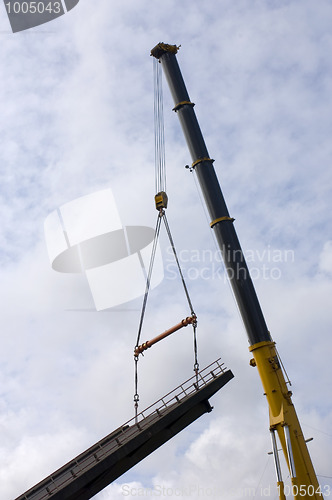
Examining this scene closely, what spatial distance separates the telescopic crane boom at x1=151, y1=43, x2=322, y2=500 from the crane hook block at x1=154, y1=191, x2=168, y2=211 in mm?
2715

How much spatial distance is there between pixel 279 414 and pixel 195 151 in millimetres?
12304

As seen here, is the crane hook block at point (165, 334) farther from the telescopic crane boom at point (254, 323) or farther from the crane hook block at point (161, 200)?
the crane hook block at point (161, 200)

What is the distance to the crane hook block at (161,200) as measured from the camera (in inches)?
1009

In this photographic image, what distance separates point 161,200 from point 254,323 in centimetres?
850

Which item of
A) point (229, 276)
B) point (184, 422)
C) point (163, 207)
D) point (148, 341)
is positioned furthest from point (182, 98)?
point (184, 422)

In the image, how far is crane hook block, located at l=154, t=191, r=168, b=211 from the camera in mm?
25639

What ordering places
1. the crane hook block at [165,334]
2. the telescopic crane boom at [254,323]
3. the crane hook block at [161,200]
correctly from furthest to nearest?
1. the crane hook block at [161,200]
2. the crane hook block at [165,334]
3. the telescopic crane boom at [254,323]

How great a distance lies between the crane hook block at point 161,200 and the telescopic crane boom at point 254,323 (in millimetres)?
2715

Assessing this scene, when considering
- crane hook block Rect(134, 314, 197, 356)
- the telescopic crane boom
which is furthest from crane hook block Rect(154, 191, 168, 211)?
crane hook block Rect(134, 314, 197, 356)

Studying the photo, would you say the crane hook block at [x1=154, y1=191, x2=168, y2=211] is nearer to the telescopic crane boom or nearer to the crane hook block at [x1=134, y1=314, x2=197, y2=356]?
the telescopic crane boom

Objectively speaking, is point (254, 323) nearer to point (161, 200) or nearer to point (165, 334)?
point (165, 334)

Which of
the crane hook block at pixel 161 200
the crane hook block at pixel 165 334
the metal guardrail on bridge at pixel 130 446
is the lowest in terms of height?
the metal guardrail on bridge at pixel 130 446

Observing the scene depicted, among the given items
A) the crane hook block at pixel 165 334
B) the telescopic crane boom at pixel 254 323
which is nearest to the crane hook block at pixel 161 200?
the telescopic crane boom at pixel 254 323

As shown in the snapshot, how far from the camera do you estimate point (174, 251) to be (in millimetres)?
24125
